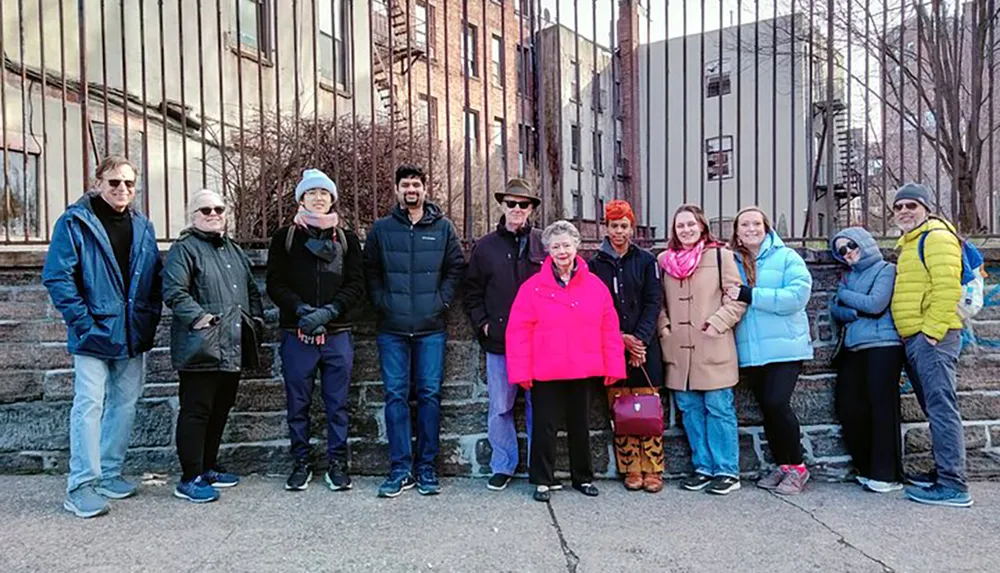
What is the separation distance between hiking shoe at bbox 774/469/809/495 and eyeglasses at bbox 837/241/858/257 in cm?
139

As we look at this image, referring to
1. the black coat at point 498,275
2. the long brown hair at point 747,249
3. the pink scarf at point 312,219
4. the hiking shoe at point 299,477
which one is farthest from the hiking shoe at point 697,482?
the pink scarf at point 312,219

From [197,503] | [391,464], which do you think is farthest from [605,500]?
[197,503]

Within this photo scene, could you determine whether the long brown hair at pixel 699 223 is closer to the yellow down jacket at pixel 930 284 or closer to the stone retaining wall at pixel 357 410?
the stone retaining wall at pixel 357 410

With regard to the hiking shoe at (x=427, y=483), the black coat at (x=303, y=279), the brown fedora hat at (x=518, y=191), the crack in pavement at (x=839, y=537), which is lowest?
the crack in pavement at (x=839, y=537)

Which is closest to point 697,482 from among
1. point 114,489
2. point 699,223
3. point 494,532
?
point 494,532

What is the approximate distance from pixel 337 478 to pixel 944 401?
359 cm

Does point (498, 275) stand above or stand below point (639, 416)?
above

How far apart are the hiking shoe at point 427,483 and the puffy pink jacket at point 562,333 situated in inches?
30.3

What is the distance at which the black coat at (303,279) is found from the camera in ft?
13.7

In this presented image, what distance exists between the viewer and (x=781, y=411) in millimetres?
4234

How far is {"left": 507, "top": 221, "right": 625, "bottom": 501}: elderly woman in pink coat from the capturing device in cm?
411

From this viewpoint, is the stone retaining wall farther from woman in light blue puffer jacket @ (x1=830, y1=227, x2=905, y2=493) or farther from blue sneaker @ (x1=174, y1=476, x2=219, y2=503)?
blue sneaker @ (x1=174, y1=476, x2=219, y2=503)

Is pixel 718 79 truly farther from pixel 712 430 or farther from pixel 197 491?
pixel 197 491

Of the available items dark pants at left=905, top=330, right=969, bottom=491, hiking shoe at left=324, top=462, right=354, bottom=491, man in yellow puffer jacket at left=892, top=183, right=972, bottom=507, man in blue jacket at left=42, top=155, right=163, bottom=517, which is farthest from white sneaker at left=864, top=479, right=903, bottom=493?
man in blue jacket at left=42, top=155, right=163, bottom=517
